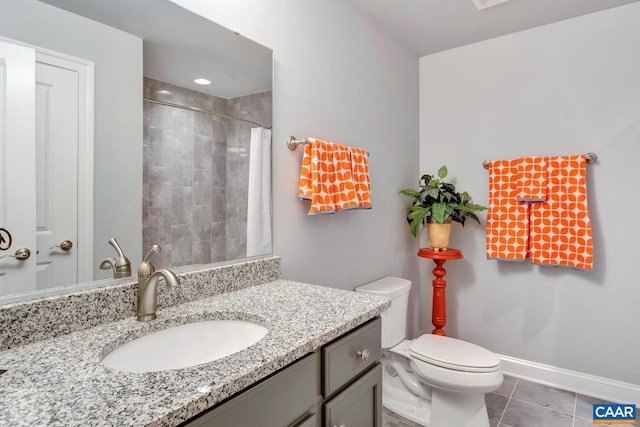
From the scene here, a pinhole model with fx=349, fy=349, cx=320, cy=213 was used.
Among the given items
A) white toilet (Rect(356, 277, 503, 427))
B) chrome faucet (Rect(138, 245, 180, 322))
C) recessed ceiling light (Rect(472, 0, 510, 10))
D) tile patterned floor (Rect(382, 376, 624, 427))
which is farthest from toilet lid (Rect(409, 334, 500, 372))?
recessed ceiling light (Rect(472, 0, 510, 10))

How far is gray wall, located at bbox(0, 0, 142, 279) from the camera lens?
0.90 meters

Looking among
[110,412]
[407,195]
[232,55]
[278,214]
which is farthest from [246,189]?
[407,195]

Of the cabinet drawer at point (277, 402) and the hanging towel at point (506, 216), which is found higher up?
the hanging towel at point (506, 216)

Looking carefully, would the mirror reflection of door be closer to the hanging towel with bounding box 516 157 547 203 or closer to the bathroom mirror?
the bathroom mirror

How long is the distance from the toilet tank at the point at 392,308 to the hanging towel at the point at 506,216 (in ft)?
2.38

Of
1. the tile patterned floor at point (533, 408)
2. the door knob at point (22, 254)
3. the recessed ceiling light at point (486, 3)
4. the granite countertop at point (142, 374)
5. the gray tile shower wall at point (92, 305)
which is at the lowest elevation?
the tile patterned floor at point (533, 408)

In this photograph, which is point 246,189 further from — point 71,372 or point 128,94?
point 71,372

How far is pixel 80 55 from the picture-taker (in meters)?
0.94

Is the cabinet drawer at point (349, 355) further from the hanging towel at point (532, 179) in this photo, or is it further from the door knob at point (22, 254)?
the hanging towel at point (532, 179)

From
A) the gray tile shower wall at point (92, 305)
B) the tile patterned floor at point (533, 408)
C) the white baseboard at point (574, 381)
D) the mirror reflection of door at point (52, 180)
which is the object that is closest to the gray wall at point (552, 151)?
the white baseboard at point (574, 381)

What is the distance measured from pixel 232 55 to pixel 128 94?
47 centimetres

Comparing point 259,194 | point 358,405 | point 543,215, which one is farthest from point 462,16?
point 358,405

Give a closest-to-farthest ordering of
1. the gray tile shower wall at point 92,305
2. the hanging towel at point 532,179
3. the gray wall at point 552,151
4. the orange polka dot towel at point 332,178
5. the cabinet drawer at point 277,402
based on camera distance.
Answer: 1. the cabinet drawer at point 277,402
2. the gray tile shower wall at point 92,305
3. the orange polka dot towel at point 332,178
4. the gray wall at point 552,151
5. the hanging towel at point 532,179

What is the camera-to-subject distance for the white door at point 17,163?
31.9 inches
